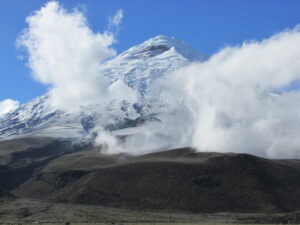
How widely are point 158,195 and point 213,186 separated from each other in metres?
21.5

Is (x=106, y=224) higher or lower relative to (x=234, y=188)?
lower

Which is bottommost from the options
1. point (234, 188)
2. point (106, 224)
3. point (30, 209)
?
point (106, 224)

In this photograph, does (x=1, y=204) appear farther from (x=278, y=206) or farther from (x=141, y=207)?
(x=278, y=206)

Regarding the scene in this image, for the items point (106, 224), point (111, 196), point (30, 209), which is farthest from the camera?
point (111, 196)

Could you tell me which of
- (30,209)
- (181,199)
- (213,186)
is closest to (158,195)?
(181,199)

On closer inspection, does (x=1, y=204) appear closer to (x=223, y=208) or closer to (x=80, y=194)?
(x=80, y=194)

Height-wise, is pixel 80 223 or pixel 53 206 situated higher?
pixel 53 206

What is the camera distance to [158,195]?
191 m

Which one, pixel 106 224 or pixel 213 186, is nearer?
pixel 106 224

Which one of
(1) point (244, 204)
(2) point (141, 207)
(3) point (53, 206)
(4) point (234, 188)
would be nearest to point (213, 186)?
(4) point (234, 188)

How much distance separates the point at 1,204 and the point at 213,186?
79.6 meters

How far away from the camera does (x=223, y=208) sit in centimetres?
17975

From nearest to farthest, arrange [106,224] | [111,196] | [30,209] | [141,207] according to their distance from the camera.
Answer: [106,224], [30,209], [141,207], [111,196]

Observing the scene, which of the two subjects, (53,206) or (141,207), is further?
(141,207)
